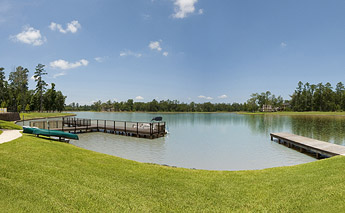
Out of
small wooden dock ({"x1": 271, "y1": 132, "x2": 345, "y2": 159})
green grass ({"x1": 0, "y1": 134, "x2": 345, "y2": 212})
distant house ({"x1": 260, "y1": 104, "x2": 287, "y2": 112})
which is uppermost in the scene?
distant house ({"x1": 260, "y1": 104, "x2": 287, "y2": 112})

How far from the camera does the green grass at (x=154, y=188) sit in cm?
450

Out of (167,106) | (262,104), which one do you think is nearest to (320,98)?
(262,104)

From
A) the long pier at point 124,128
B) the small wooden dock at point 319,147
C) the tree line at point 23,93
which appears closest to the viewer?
the small wooden dock at point 319,147

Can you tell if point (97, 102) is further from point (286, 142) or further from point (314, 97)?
point (286, 142)

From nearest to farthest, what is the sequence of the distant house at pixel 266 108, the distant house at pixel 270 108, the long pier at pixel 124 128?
1. the long pier at pixel 124 128
2. the distant house at pixel 266 108
3. the distant house at pixel 270 108

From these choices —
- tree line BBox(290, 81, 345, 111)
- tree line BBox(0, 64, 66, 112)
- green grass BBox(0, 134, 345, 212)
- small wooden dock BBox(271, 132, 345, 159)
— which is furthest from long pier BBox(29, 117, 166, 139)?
tree line BBox(290, 81, 345, 111)

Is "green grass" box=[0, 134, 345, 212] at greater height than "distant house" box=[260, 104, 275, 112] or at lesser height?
lesser

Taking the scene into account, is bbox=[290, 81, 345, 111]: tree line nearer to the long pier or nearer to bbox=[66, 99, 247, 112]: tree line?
bbox=[66, 99, 247, 112]: tree line

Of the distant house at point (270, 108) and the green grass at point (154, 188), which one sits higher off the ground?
the distant house at point (270, 108)

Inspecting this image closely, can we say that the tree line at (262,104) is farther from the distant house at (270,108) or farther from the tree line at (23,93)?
the tree line at (23,93)

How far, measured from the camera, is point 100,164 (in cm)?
795

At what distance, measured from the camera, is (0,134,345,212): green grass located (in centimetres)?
450

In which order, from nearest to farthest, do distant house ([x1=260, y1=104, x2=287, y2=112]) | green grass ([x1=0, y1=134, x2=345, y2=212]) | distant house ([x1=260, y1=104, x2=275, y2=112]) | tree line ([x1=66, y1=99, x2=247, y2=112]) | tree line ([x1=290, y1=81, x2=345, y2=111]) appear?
1. green grass ([x1=0, y1=134, x2=345, y2=212])
2. tree line ([x1=290, y1=81, x2=345, y2=111])
3. distant house ([x1=260, y1=104, x2=275, y2=112])
4. distant house ([x1=260, y1=104, x2=287, y2=112])
5. tree line ([x1=66, y1=99, x2=247, y2=112])

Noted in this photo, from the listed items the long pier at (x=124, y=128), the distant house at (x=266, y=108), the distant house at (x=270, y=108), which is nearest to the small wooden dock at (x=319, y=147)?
the long pier at (x=124, y=128)
